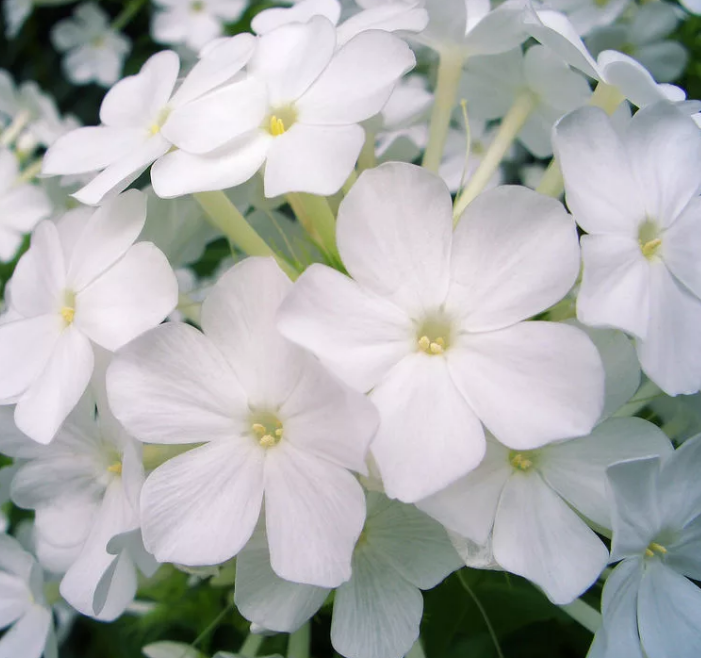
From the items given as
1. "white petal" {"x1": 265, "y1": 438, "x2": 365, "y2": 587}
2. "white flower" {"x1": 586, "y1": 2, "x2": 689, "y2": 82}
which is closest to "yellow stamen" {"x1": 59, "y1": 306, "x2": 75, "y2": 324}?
"white petal" {"x1": 265, "y1": 438, "x2": 365, "y2": 587}

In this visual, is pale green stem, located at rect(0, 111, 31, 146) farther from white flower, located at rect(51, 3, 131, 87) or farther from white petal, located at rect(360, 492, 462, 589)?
white petal, located at rect(360, 492, 462, 589)

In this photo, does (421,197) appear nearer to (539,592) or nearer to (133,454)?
(133,454)

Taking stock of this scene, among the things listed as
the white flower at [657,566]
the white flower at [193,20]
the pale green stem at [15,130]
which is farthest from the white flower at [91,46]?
the white flower at [657,566]

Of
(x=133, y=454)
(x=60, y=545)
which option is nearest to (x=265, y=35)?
(x=133, y=454)

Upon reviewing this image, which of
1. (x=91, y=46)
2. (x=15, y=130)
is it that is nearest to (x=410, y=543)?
(x=15, y=130)

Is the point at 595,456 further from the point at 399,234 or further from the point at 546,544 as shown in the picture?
the point at 399,234

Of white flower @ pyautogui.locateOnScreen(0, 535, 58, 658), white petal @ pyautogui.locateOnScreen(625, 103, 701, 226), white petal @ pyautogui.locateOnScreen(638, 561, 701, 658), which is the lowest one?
white petal @ pyautogui.locateOnScreen(638, 561, 701, 658)
